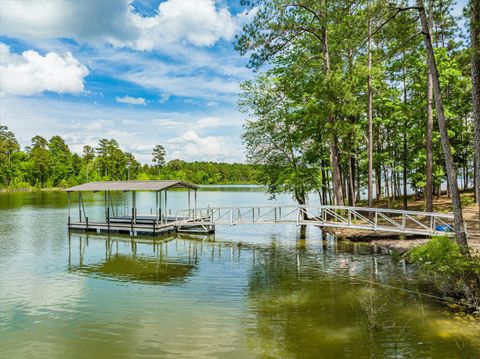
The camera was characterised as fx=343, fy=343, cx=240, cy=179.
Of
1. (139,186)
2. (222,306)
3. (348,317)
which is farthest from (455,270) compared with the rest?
(139,186)

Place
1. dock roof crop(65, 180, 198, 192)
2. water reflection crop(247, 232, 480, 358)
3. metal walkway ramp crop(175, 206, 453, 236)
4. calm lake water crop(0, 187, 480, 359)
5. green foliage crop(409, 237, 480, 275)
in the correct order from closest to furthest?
water reflection crop(247, 232, 480, 358) < calm lake water crop(0, 187, 480, 359) < green foliage crop(409, 237, 480, 275) < metal walkway ramp crop(175, 206, 453, 236) < dock roof crop(65, 180, 198, 192)

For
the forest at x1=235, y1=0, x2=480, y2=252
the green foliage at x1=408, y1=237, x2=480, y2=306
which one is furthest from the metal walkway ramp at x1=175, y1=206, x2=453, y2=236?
the green foliage at x1=408, y1=237, x2=480, y2=306

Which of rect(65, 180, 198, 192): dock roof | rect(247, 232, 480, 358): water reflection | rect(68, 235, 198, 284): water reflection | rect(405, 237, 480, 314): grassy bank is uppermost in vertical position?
rect(65, 180, 198, 192): dock roof

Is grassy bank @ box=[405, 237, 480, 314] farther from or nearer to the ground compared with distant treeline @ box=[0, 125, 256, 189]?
→ nearer to the ground

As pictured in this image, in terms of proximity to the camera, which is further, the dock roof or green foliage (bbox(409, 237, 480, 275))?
the dock roof

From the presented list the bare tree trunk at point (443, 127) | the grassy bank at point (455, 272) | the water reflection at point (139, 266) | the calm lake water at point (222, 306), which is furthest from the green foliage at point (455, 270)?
the water reflection at point (139, 266)

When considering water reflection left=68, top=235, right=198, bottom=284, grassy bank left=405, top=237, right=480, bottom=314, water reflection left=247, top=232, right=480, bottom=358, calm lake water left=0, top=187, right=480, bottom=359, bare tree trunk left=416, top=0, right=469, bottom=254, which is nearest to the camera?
water reflection left=247, top=232, right=480, bottom=358

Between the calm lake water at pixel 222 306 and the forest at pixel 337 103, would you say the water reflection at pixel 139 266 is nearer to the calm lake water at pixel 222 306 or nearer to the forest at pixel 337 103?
the calm lake water at pixel 222 306

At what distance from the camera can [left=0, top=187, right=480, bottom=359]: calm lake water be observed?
7.35 metres

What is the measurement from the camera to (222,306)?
9852 mm

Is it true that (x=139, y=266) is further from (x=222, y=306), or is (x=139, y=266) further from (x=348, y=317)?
(x=348, y=317)

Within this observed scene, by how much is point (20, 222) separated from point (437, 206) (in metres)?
30.4

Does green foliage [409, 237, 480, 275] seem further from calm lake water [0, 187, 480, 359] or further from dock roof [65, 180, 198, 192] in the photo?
dock roof [65, 180, 198, 192]

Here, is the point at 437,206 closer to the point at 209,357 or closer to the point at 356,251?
the point at 356,251
